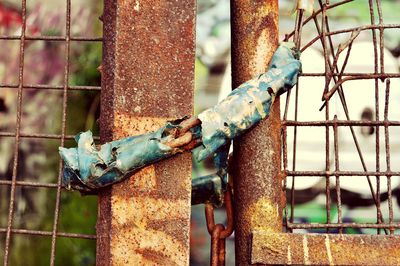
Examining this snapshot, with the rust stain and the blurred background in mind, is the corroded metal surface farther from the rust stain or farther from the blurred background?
the blurred background

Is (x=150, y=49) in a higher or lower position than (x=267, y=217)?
higher

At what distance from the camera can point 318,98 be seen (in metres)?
5.62

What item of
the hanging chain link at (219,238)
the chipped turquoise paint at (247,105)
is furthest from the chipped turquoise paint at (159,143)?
the hanging chain link at (219,238)

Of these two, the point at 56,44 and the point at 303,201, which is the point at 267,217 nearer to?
the point at 303,201

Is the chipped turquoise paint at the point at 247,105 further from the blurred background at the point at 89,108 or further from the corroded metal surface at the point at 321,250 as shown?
the blurred background at the point at 89,108

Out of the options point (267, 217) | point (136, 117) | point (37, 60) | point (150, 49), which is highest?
point (37, 60)

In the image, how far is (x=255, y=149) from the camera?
2.19 m

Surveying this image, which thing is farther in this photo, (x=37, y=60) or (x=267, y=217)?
(x=37, y=60)

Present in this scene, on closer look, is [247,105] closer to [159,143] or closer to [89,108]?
[159,143]

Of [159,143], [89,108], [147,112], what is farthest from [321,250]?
[89,108]

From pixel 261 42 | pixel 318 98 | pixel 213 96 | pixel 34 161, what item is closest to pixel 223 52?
pixel 213 96

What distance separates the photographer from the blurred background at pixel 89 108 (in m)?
5.65

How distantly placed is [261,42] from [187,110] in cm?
38

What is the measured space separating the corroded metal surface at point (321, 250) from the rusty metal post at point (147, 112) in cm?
28
